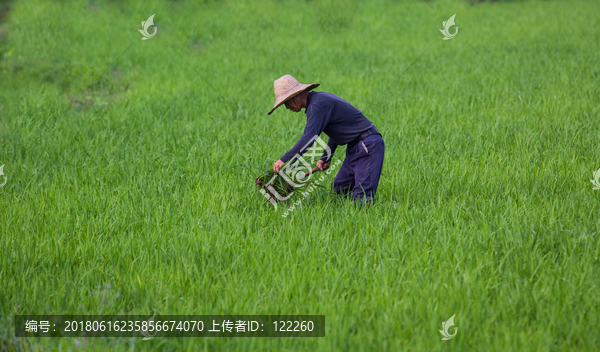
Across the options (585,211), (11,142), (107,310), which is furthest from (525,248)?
(11,142)

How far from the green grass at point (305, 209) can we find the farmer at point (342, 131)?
25 centimetres

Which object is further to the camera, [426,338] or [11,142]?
[11,142]

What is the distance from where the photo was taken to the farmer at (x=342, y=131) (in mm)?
3115

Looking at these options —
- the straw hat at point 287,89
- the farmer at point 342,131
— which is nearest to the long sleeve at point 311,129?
the farmer at point 342,131

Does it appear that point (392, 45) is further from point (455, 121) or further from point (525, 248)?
point (525, 248)

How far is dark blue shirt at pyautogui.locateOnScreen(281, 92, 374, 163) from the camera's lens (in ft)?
10.2

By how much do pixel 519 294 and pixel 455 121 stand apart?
355cm

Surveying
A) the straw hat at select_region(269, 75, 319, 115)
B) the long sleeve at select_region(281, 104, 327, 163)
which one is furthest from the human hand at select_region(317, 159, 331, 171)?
the straw hat at select_region(269, 75, 319, 115)

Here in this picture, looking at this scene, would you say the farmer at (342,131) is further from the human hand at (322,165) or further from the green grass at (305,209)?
the green grass at (305,209)

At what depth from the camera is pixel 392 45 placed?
10922 mm

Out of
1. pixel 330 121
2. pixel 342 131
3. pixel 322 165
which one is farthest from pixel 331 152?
Result: pixel 330 121

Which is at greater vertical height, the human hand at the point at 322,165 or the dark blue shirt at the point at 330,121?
the dark blue shirt at the point at 330,121

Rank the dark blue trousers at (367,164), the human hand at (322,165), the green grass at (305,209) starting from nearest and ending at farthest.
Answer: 1. the green grass at (305,209)
2. the dark blue trousers at (367,164)
3. the human hand at (322,165)

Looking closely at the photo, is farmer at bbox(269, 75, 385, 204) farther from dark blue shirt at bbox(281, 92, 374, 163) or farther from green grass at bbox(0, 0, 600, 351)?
green grass at bbox(0, 0, 600, 351)
